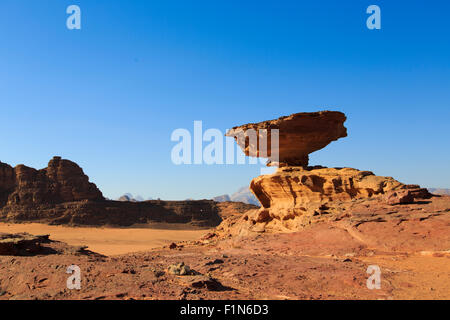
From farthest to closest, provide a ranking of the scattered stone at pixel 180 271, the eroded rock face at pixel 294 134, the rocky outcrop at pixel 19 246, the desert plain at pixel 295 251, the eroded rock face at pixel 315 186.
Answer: the eroded rock face at pixel 294 134
the eroded rock face at pixel 315 186
the rocky outcrop at pixel 19 246
the scattered stone at pixel 180 271
the desert plain at pixel 295 251

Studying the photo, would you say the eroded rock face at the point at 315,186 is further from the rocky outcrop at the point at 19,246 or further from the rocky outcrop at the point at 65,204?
the rocky outcrop at the point at 65,204

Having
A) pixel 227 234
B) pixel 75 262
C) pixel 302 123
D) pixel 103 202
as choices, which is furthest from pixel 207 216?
pixel 75 262

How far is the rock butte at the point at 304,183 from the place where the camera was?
1072 centimetres

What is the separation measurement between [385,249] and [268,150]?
7403mm

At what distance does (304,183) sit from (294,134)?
2483 millimetres

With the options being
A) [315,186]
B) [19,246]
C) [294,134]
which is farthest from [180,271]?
[294,134]

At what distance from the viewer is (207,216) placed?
40500mm

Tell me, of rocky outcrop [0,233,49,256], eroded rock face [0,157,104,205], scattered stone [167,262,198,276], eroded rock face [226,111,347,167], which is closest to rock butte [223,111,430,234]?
eroded rock face [226,111,347,167]

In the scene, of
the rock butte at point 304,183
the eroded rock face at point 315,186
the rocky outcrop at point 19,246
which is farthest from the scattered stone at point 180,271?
the eroded rock face at point 315,186

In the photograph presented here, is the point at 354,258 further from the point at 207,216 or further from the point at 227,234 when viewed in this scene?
the point at 207,216

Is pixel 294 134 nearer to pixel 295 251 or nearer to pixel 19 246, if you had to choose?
pixel 295 251

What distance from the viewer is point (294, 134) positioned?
44.8ft

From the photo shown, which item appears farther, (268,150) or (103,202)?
(103,202)

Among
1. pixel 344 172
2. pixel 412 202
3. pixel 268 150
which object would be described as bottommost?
pixel 412 202
